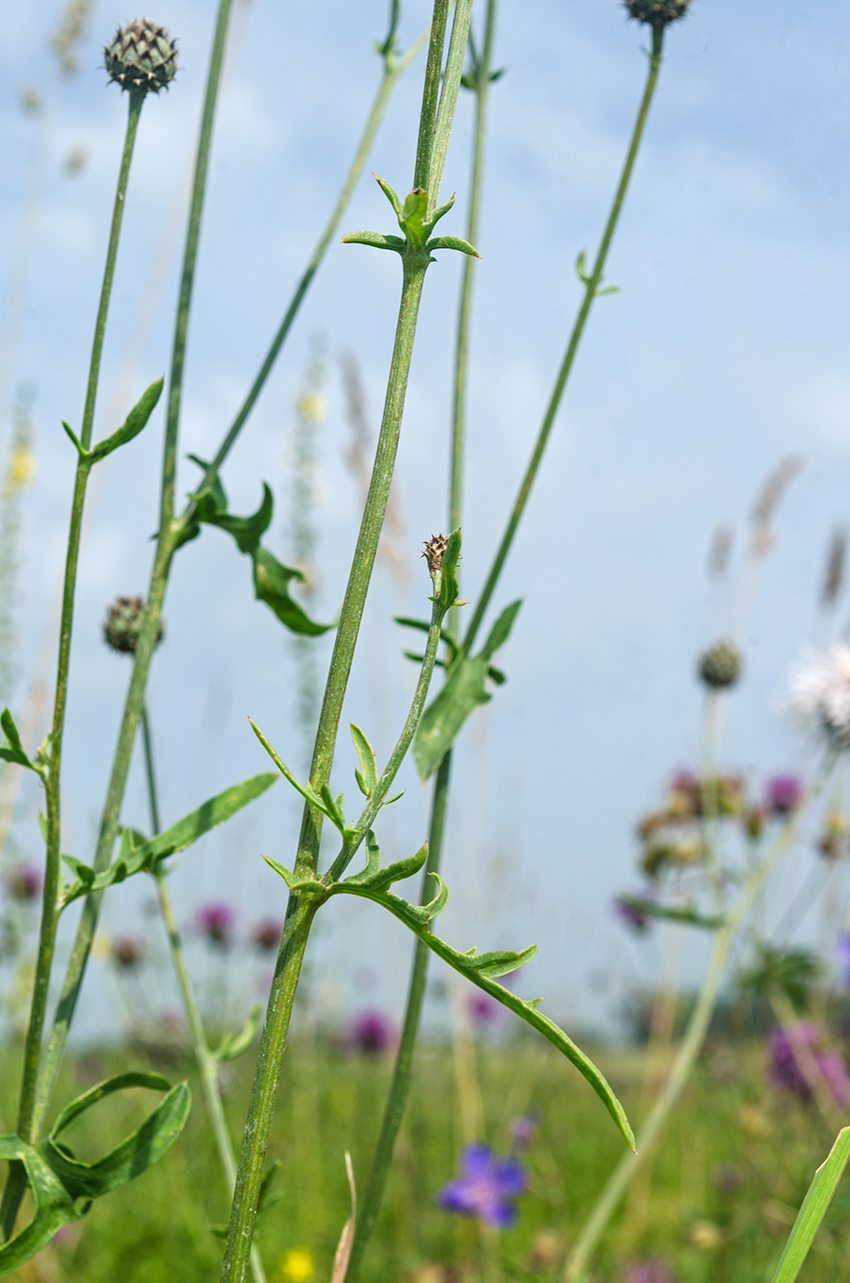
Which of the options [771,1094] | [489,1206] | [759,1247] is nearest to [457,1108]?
[771,1094]

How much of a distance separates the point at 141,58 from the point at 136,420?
0.38 m

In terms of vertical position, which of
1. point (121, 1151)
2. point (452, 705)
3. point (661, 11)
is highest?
point (661, 11)

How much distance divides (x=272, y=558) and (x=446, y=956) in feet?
2.03

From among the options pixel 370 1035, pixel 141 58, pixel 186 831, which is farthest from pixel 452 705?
pixel 370 1035

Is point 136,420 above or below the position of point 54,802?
above

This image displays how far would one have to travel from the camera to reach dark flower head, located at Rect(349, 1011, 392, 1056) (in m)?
4.43

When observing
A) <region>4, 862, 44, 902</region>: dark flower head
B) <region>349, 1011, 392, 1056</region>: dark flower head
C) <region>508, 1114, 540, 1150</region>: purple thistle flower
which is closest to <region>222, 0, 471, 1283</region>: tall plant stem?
<region>508, 1114, 540, 1150</region>: purple thistle flower

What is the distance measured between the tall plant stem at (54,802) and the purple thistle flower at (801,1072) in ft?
8.01

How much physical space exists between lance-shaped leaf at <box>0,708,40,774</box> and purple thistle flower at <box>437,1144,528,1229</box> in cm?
170

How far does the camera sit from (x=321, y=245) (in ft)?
4.23

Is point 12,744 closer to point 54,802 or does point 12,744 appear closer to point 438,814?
point 54,802

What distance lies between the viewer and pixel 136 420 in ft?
2.96

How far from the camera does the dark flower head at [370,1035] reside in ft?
14.5

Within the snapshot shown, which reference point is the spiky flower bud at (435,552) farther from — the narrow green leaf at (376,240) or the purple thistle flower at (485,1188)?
the purple thistle flower at (485,1188)
